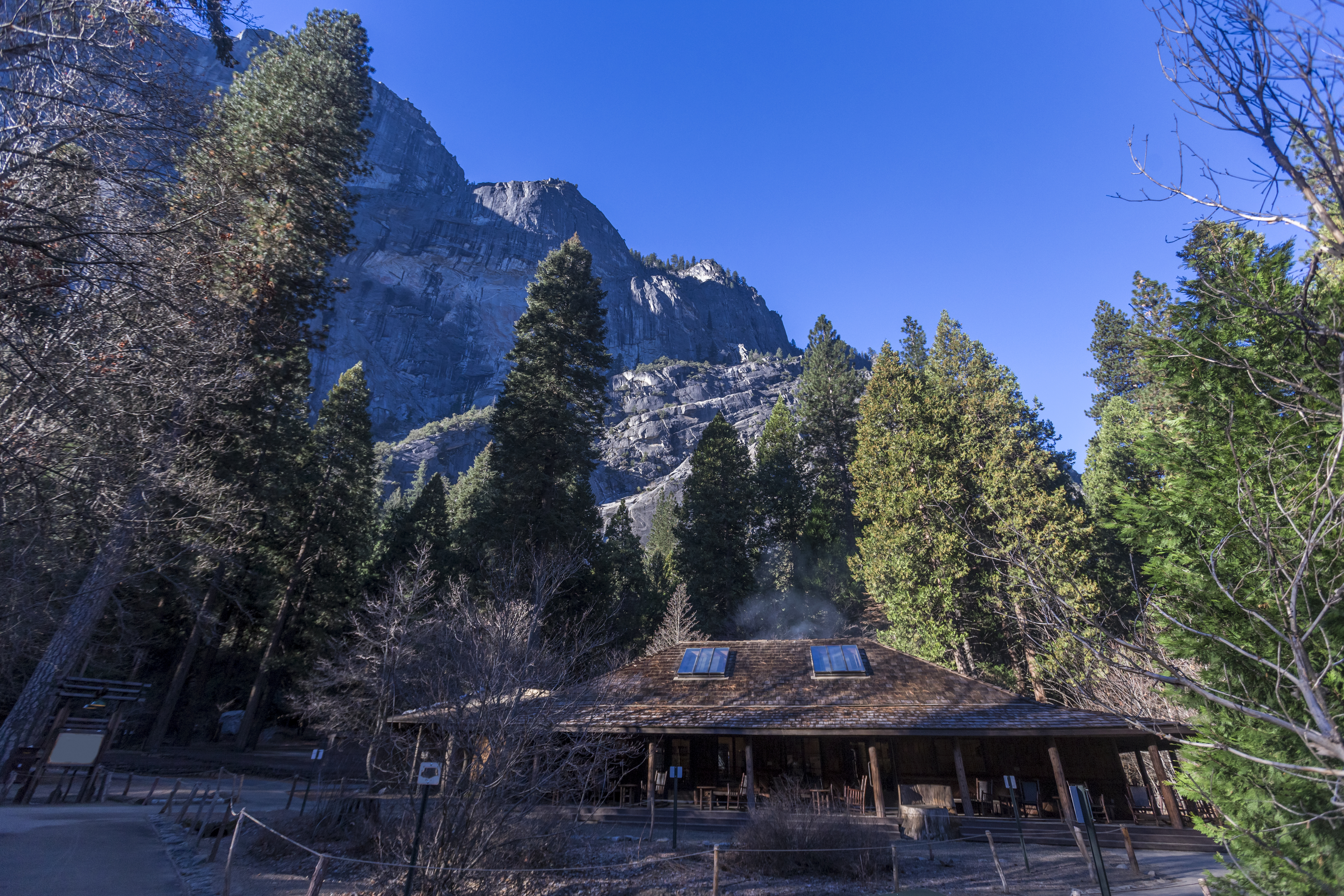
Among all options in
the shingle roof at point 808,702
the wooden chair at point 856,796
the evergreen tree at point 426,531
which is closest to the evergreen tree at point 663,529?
the evergreen tree at point 426,531

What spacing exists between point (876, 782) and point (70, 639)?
63.7 feet

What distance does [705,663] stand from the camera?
18.7 metres

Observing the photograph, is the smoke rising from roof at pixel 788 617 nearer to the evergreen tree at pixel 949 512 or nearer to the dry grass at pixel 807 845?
the evergreen tree at pixel 949 512

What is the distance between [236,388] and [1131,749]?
2504 centimetres

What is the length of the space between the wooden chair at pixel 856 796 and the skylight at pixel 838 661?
2.98 metres

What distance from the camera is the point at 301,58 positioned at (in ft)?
66.3

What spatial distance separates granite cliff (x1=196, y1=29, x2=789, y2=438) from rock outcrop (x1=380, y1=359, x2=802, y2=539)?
13659 mm

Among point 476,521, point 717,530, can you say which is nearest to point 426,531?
point 476,521

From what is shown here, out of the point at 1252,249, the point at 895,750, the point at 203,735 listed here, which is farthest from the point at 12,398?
the point at 203,735

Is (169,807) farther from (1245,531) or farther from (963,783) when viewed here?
(1245,531)

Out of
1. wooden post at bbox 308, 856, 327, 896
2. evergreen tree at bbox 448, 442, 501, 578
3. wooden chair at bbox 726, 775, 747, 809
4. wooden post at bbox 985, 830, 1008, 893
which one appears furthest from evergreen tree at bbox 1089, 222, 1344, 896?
evergreen tree at bbox 448, 442, 501, 578

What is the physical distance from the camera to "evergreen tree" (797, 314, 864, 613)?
3381 cm

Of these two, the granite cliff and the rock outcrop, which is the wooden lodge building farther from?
the granite cliff

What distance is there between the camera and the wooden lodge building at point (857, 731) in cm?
1467
